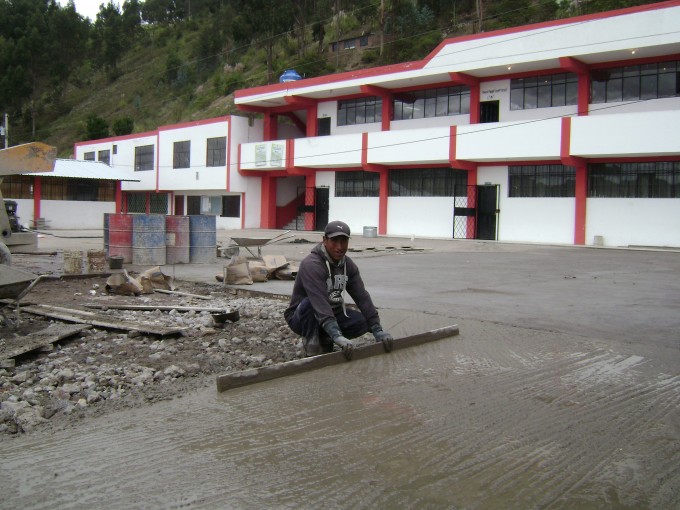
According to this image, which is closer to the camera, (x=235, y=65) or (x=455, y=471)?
(x=455, y=471)

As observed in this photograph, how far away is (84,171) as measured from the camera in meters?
40.0

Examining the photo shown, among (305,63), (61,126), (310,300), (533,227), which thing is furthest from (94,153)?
(310,300)

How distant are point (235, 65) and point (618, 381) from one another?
65785 millimetres

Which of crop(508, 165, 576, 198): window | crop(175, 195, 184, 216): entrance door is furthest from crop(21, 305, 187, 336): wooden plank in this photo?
crop(175, 195, 184, 216): entrance door

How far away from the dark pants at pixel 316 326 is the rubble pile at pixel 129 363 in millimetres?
353

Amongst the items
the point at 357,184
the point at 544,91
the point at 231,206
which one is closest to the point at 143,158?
the point at 231,206

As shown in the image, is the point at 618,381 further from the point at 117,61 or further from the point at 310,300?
the point at 117,61

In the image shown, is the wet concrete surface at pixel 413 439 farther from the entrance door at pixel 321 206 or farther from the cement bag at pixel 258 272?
the entrance door at pixel 321 206

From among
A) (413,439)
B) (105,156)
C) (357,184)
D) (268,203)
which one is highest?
(105,156)

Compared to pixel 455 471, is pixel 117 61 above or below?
above

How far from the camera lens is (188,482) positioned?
312 centimetres

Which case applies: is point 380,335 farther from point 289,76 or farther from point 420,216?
point 289,76

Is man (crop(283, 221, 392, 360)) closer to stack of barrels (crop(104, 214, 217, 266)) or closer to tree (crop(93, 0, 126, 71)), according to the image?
stack of barrels (crop(104, 214, 217, 266))

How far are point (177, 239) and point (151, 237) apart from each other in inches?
29.4
